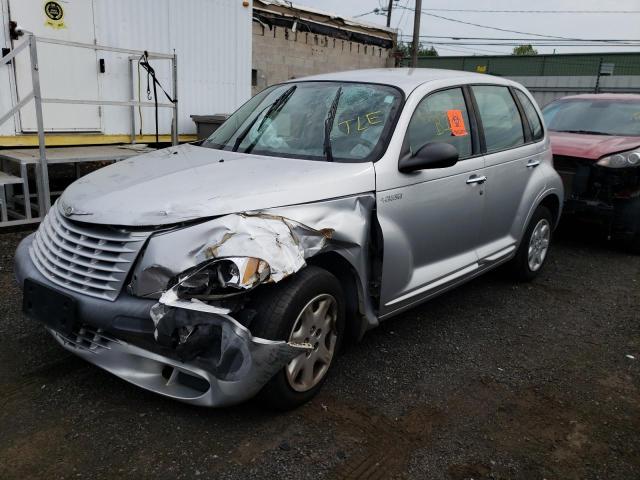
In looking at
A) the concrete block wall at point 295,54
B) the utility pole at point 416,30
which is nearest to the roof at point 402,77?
the concrete block wall at point 295,54

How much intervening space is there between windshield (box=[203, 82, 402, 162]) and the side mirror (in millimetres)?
184

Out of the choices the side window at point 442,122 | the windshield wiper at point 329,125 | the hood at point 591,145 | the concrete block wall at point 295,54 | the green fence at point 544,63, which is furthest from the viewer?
the green fence at point 544,63

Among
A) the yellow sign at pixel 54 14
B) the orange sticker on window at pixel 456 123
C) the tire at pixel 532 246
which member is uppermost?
the yellow sign at pixel 54 14

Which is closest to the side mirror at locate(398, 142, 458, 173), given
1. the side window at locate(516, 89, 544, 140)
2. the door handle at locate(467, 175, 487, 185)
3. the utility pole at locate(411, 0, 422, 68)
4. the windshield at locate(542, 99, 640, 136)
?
the door handle at locate(467, 175, 487, 185)

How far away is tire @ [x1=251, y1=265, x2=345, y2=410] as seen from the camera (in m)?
2.54

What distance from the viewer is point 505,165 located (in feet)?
14.1

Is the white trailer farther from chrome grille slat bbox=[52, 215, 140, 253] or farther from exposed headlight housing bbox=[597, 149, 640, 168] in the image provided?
exposed headlight housing bbox=[597, 149, 640, 168]

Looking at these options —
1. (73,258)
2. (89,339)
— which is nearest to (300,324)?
(89,339)

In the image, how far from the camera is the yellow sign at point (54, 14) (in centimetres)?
670

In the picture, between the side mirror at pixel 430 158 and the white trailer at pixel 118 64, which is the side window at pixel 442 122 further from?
the white trailer at pixel 118 64

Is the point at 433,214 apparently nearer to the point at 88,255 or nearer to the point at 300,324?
the point at 300,324

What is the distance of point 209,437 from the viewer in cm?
266

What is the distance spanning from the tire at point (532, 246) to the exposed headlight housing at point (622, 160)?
1.38m

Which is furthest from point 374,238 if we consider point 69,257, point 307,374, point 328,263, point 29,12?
point 29,12
